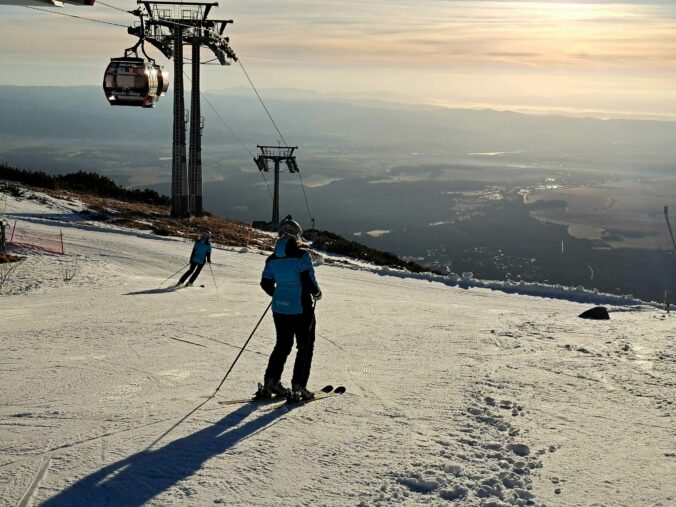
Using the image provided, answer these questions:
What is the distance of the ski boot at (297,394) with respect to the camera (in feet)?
22.5

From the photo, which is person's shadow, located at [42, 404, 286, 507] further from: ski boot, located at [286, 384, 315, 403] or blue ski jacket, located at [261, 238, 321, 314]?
blue ski jacket, located at [261, 238, 321, 314]

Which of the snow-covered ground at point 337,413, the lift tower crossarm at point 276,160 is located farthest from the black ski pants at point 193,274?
the lift tower crossarm at point 276,160

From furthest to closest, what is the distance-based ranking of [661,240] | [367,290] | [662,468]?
[661,240] < [367,290] < [662,468]

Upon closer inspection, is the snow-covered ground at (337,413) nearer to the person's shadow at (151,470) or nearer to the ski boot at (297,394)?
the person's shadow at (151,470)

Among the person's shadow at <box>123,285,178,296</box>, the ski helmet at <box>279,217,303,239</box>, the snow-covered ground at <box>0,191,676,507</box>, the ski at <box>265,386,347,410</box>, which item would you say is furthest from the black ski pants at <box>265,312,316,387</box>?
the person's shadow at <box>123,285,178,296</box>

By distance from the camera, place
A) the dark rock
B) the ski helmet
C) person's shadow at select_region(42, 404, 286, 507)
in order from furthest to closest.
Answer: the dark rock → the ski helmet → person's shadow at select_region(42, 404, 286, 507)

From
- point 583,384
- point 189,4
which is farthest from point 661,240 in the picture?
point 583,384

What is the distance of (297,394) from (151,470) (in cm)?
202

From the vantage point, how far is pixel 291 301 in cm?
669

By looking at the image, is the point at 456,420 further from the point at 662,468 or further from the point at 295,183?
the point at 295,183

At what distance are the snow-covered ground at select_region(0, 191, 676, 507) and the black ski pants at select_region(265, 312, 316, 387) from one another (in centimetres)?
38

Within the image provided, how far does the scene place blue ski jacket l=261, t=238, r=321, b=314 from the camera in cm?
662

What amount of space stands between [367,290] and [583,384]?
1158 centimetres

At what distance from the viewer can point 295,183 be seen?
642 ft
